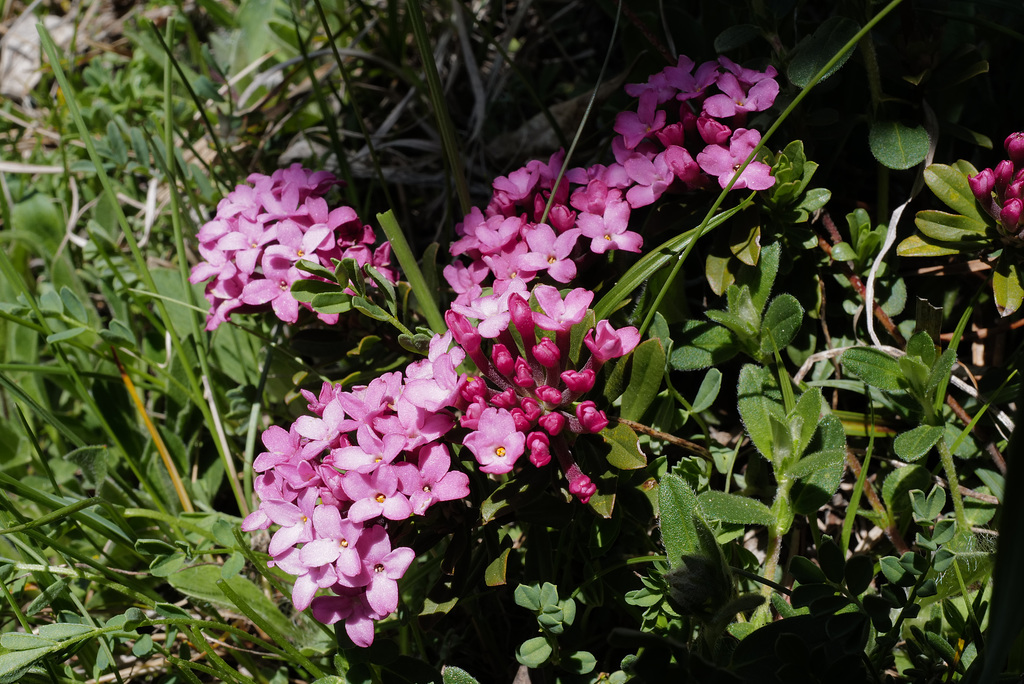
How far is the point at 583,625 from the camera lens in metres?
1.99

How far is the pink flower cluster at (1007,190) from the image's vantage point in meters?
1.80

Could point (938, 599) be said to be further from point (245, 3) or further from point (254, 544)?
point (245, 3)

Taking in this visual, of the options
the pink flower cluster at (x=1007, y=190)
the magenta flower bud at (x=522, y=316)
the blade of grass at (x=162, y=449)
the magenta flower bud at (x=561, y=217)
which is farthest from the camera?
the blade of grass at (x=162, y=449)

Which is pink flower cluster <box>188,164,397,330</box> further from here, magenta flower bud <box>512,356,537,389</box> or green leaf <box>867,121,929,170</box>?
green leaf <box>867,121,929,170</box>

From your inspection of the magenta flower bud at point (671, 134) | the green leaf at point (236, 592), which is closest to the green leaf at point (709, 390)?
the magenta flower bud at point (671, 134)

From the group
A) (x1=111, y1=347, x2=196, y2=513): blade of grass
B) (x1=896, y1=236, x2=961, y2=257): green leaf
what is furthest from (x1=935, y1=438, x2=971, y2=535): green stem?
(x1=111, y1=347, x2=196, y2=513): blade of grass

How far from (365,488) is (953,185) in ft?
5.31

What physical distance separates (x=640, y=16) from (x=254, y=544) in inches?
83.5

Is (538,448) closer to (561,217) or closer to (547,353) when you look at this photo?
(547,353)

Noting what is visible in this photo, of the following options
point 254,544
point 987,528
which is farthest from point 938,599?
point 254,544

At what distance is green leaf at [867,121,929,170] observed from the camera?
204cm

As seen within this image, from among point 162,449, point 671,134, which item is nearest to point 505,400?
point 671,134

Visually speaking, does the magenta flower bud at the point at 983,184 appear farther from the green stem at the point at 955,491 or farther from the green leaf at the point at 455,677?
the green leaf at the point at 455,677

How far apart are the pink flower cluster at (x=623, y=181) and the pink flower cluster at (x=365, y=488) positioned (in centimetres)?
37
